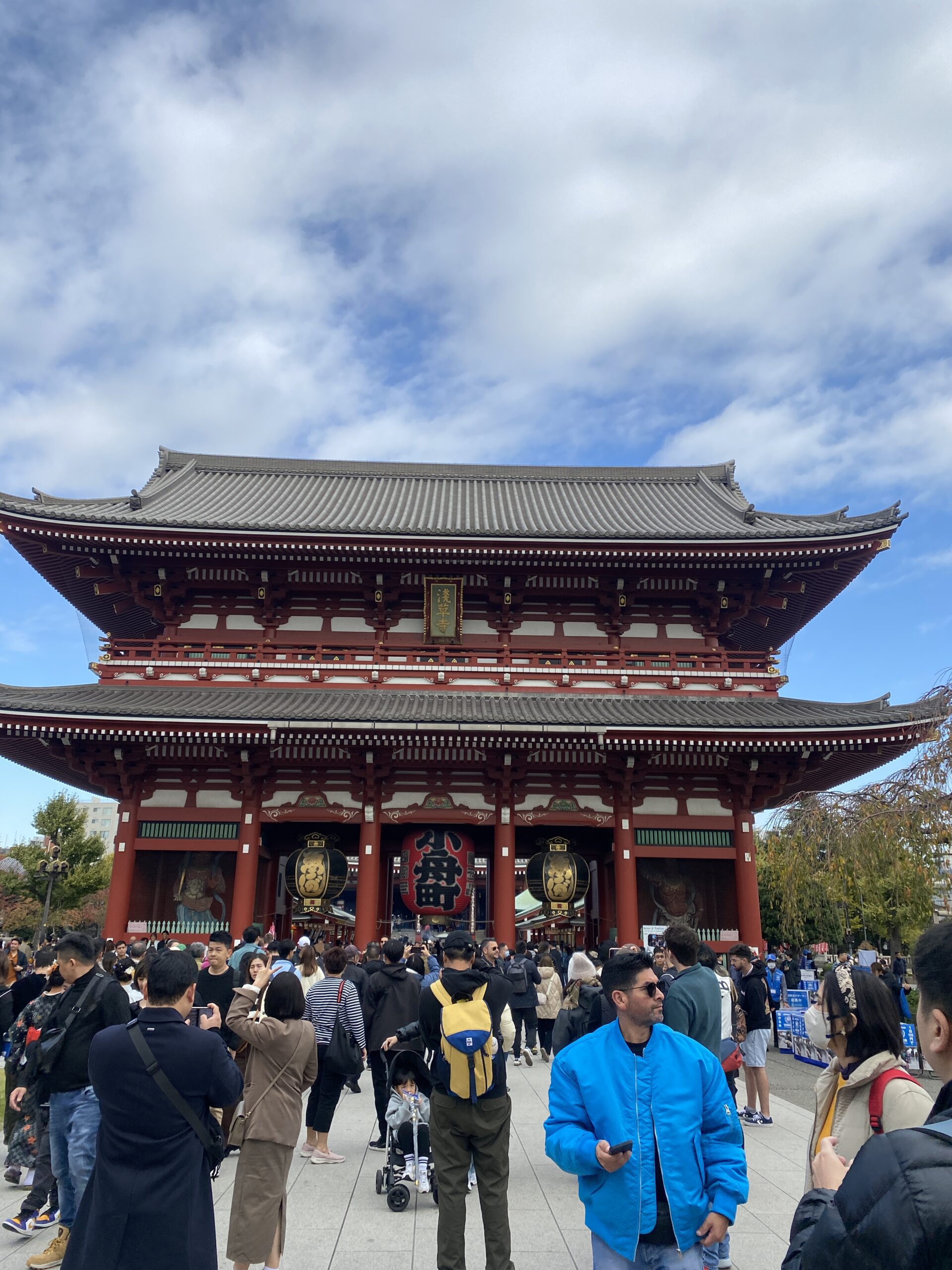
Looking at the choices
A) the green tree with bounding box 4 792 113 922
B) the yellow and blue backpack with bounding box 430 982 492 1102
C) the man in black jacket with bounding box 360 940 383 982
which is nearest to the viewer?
the yellow and blue backpack with bounding box 430 982 492 1102

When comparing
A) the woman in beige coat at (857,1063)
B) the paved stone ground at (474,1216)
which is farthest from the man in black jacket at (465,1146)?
the woman in beige coat at (857,1063)

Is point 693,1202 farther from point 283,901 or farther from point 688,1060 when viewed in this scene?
point 283,901

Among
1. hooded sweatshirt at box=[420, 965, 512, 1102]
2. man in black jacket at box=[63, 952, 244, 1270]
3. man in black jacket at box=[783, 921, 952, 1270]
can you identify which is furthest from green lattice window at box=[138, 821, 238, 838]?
man in black jacket at box=[783, 921, 952, 1270]

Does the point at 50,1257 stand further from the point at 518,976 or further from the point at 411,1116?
the point at 518,976

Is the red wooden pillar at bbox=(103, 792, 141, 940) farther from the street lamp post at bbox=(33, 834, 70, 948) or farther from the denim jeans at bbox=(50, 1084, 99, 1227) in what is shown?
the denim jeans at bbox=(50, 1084, 99, 1227)

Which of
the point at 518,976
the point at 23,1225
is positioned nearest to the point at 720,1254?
the point at 23,1225

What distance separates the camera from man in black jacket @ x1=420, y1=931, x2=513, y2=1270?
4.75 meters

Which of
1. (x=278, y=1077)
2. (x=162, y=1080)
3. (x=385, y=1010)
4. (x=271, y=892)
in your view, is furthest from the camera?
(x=271, y=892)

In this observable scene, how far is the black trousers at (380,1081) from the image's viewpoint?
8023 millimetres

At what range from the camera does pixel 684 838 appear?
1800 centimetres

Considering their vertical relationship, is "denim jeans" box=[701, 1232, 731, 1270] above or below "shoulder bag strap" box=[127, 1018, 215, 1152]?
below

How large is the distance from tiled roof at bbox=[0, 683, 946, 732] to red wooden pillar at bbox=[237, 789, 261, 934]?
8.14ft

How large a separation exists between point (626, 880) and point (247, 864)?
8305 mm

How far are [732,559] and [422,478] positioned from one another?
1195cm
